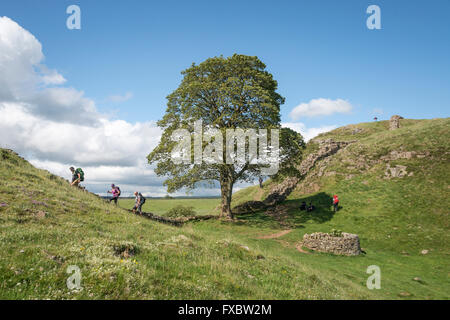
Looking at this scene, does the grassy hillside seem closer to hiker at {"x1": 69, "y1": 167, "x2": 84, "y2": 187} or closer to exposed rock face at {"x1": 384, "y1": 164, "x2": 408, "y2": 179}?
exposed rock face at {"x1": 384, "y1": 164, "x2": 408, "y2": 179}

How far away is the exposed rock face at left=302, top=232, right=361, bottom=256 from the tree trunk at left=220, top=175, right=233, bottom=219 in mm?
12155

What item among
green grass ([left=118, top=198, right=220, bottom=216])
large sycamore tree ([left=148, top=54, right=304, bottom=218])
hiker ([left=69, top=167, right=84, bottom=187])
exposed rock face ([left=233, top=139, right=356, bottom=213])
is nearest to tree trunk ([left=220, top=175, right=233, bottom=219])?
large sycamore tree ([left=148, top=54, right=304, bottom=218])

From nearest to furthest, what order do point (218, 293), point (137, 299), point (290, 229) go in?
point (137, 299)
point (218, 293)
point (290, 229)

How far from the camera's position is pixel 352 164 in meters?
43.6

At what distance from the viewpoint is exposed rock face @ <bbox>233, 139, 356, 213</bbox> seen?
1604 inches

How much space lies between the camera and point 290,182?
4594 cm

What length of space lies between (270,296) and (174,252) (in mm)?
4416

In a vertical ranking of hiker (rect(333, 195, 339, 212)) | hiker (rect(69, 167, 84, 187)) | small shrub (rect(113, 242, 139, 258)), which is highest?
hiker (rect(69, 167, 84, 187))

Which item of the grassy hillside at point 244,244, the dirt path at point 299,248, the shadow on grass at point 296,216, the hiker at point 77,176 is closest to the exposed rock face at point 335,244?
the dirt path at point 299,248

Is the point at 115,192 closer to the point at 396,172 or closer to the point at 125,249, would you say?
the point at 125,249
